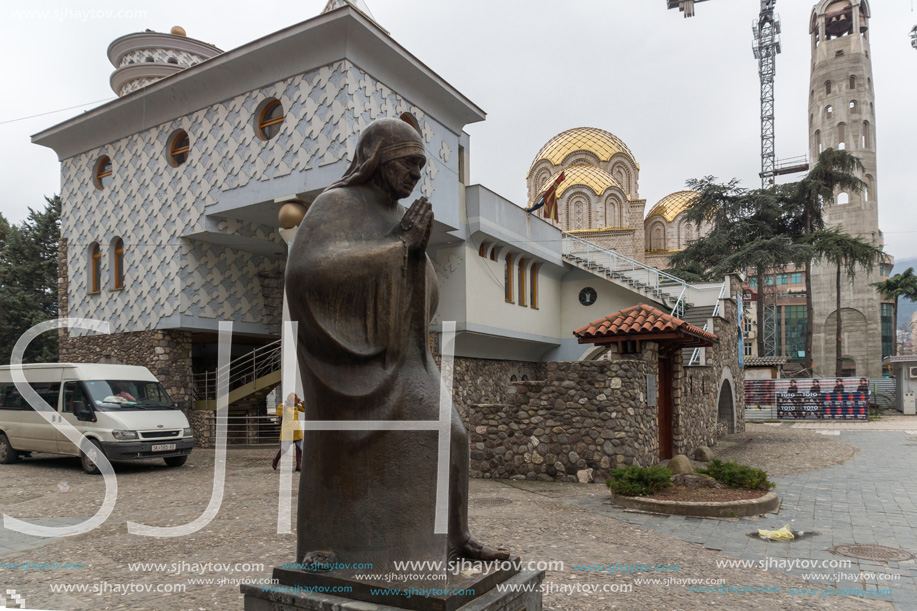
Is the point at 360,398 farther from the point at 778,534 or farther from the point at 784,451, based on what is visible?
the point at 784,451

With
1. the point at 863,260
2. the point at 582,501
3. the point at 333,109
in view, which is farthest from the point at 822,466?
the point at 863,260

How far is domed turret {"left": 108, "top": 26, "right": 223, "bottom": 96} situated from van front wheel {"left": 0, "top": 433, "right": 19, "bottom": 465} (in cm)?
1338

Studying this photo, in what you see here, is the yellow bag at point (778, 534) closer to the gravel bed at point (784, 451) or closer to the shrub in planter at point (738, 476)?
the shrub in planter at point (738, 476)

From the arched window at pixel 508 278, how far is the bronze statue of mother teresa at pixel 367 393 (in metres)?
18.9

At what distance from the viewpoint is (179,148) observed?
18344 millimetres

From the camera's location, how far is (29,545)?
6.85 m

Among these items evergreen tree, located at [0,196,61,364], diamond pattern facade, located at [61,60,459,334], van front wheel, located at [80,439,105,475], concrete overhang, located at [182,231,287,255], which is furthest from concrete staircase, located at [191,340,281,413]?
evergreen tree, located at [0,196,61,364]

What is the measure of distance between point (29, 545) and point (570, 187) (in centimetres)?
3337

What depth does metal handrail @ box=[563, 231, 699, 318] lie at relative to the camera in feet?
77.5

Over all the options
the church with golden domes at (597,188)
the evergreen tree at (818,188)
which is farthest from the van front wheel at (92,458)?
the evergreen tree at (818,188)

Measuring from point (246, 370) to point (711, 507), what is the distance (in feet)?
48.9

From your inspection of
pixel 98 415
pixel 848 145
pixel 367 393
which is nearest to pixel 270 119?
pixel 98 415

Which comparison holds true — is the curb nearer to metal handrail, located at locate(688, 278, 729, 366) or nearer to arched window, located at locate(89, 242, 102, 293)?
metal handrail, located at locate(688, 278, 729, 366)

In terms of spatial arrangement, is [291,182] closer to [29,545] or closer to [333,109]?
[333,109]
